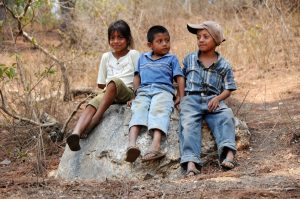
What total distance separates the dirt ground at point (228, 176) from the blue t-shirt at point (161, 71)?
0.80 meters

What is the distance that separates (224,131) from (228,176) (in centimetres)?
51

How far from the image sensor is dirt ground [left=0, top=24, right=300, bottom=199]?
10.7 ft

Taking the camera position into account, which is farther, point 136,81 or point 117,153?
point 136,81

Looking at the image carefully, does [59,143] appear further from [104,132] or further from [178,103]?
[178,103]

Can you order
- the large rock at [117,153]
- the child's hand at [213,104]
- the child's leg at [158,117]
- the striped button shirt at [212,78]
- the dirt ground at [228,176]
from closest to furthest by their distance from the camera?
1. the dirt ground at [228,176]
2. the child's leg at [158,117]
3. the large rock at [117,153]
4. the child's hand at [213,104]
5. the striped button shirt at [212,78]

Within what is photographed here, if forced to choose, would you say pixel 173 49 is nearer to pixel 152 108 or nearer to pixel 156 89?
pixel 156 89

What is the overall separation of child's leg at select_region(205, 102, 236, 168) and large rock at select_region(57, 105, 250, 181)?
0.13 m

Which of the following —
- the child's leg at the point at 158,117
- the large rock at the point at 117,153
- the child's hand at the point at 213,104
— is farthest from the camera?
the child's hand at the point at 213,104

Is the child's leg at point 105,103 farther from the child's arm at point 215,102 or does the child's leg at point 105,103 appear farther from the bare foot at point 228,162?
the bare foot at point 228,162

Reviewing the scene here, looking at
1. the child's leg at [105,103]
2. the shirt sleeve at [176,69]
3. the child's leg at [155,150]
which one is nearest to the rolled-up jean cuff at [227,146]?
the child's leg at [155,150]

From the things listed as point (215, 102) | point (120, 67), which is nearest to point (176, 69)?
point (215, 102)

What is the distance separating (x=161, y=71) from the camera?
4344mm

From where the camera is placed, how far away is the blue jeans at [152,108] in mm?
4066

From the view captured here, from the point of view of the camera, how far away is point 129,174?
3998 mm
